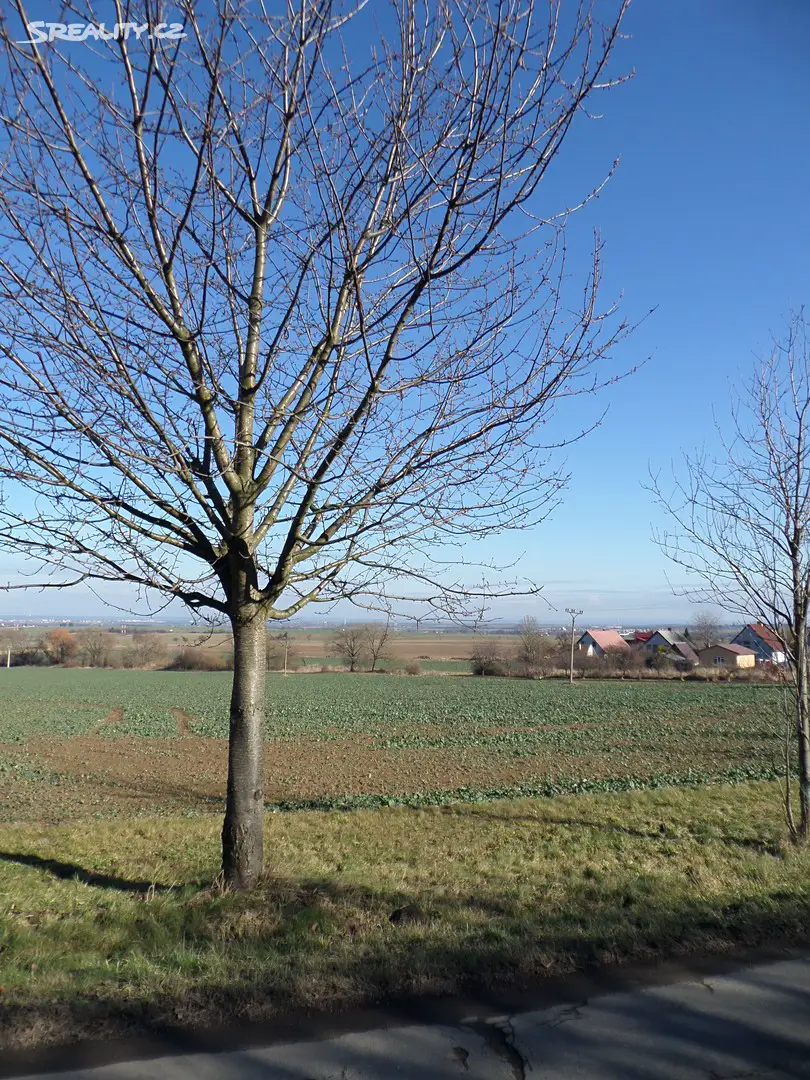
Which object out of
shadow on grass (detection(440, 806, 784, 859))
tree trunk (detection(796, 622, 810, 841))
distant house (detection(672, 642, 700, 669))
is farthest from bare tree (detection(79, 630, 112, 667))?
tree trunk (detection(796, 622, 810, 841))

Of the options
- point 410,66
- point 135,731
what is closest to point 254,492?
point 410,66

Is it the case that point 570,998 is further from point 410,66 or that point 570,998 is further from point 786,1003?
point 410,66

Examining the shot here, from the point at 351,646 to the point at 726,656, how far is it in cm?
3859

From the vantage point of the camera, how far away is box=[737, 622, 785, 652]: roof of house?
7.99 meters

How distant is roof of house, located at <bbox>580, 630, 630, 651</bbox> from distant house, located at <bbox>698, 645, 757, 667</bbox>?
969 centimetres

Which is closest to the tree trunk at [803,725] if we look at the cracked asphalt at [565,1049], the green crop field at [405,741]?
the green crop field at [405,741]

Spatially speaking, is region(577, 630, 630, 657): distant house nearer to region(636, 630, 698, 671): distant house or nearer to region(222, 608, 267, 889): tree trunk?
region(636, 630, 698, 671): distant house

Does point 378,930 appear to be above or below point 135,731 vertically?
above

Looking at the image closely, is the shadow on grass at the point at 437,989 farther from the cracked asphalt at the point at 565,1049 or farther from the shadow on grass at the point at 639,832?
the shadow on grass at the point at 639,832

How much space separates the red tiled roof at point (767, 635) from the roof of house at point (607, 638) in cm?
7776

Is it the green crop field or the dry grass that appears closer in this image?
the dry grass

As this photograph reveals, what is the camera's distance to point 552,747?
22500 millimetres

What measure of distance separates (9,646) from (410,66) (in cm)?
10463

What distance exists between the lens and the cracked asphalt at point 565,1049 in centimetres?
282
